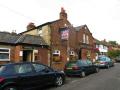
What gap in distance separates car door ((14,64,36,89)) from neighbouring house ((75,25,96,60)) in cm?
2008

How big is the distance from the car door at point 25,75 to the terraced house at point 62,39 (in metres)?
13.7

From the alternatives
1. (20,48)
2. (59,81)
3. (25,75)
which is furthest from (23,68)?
(20,48)

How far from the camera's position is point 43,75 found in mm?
12391

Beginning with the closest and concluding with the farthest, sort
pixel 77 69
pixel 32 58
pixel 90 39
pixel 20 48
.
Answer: pixel 77 69
pixel 20 48
pixel 32 58
pixel 90 39

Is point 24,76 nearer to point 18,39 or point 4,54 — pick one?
point 4,54

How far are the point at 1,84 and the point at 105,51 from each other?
2184 inches

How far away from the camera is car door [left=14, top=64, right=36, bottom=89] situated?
11.0m

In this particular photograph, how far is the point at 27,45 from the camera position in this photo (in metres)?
22.7

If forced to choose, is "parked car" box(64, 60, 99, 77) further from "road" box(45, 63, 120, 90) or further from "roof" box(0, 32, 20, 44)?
"roof" box(0, 32, 20, 44)

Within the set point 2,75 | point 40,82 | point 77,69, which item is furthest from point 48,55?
point 2,75

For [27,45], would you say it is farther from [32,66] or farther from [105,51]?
[105,51]

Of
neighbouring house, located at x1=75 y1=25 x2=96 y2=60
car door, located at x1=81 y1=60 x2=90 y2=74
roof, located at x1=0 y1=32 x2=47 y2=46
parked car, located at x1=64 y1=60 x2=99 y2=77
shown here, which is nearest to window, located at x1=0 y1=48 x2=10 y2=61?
roof, located at x1=0 y1=32 x2=47 y2=46

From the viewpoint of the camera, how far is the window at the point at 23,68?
11156mm

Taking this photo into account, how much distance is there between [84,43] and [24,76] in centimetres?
2286
